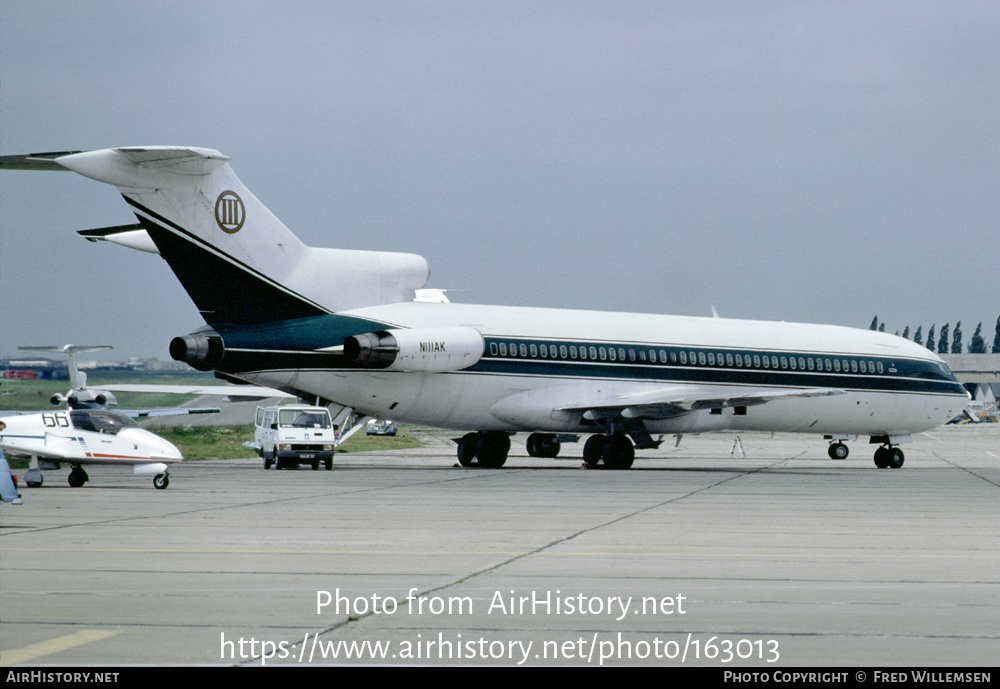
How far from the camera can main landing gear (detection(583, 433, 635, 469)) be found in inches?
1390

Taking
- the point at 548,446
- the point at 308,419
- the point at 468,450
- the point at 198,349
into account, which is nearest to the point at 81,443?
the point at 198,349

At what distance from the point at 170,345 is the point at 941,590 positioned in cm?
2148

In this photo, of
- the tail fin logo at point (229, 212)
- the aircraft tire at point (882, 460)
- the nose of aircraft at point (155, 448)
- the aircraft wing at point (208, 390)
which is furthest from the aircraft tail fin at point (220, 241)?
the aircraft tire at point (882, 460)

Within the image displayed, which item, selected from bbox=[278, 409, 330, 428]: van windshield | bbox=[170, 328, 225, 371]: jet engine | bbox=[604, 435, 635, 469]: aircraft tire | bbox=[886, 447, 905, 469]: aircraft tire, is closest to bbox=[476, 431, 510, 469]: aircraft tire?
bbox=[604, 435, 635, 469]: aircraft tire

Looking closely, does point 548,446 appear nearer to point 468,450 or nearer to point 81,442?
point 468,450

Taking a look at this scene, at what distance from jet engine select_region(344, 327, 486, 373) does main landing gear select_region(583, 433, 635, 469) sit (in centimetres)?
502

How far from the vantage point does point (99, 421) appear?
80.6 ft

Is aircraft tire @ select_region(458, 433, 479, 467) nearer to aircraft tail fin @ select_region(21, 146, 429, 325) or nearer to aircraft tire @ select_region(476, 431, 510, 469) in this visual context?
aircraft tire @ select_region(476, 431, 510, 469)

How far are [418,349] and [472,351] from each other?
6.21 feet

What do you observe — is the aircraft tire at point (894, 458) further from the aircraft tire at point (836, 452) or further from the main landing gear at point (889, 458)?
the aircraft tire at point (836, 452)

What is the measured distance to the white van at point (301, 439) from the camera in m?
33.7

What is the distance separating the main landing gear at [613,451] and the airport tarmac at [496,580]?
41.4 feet

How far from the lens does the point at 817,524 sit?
17234mm
